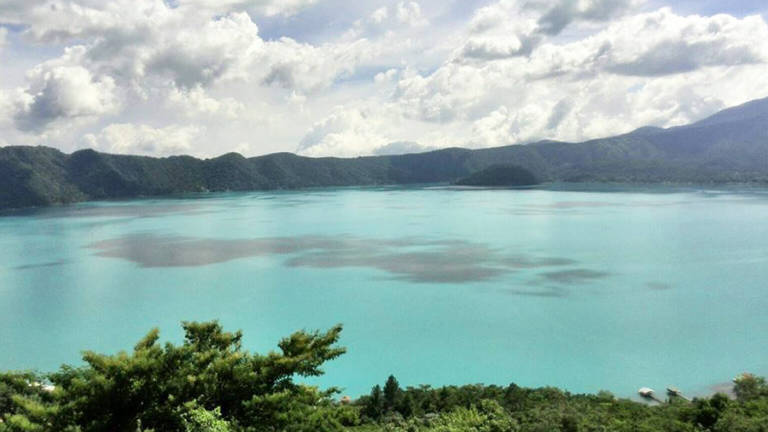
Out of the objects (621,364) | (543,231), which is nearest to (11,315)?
(621,364)

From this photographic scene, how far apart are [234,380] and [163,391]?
2.92 ft

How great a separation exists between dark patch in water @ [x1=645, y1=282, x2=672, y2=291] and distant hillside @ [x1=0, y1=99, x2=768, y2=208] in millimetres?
104365

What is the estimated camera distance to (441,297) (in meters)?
23.9

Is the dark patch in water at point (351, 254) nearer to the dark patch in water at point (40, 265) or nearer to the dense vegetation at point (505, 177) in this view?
the dark patch in water at point (40, 265)

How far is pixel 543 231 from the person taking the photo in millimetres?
44625

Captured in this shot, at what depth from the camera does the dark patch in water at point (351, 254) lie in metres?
30.0

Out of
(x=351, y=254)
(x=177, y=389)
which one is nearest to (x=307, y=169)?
(x=351, y=254)

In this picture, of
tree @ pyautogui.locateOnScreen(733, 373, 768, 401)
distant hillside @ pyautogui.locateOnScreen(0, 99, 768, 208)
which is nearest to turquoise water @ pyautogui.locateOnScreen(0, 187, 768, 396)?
tree @ pyautogui.locateOnScreen(733, 373, 768, 401)

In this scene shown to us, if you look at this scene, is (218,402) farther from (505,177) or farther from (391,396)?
(505,177)

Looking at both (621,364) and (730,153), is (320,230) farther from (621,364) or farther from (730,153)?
(730,153)

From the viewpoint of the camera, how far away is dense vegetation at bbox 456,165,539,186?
139 metres

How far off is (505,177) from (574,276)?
378 ft

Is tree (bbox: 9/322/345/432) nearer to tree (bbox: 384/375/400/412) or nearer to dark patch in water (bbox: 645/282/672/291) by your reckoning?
tree (bbox: 384/375/400/412)

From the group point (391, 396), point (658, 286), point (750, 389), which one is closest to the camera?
point (391, 396)
